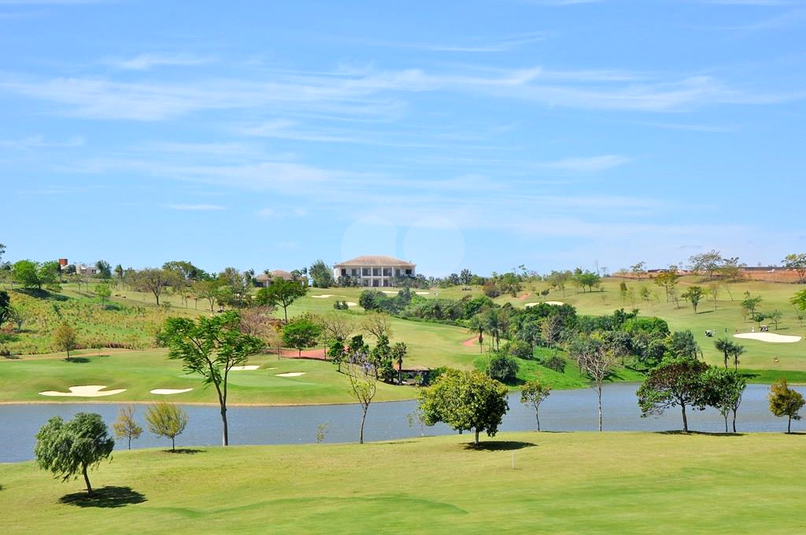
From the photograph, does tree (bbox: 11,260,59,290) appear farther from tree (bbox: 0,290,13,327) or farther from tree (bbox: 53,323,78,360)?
tree (bbox: 53,323,78,360)

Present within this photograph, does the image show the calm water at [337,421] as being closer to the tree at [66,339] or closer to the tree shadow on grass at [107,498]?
the tree shadow on grass at [107,498]

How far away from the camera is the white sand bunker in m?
119

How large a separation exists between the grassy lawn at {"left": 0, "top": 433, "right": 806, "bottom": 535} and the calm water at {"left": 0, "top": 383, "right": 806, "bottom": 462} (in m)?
16.9

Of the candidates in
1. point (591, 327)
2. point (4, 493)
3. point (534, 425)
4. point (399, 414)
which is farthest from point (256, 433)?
point (591, 327)

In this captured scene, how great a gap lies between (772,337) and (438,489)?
157778mm

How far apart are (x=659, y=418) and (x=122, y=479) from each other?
221 ft

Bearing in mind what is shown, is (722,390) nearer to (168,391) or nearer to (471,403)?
(471,403)

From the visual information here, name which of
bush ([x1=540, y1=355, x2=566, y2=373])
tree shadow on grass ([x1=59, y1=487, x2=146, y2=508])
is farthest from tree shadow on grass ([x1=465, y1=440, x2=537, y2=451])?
bush ([x1=540, y1=355, x2=566, y2=373])

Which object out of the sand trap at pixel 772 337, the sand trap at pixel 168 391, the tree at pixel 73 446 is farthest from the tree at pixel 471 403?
the sand trap at pixel 772 337

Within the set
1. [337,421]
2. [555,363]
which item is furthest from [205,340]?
[555,363]

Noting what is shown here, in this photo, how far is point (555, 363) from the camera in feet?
532

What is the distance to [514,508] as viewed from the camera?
40344 mm

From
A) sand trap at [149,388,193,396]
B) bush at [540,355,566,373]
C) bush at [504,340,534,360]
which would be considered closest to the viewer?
sand trap at [149,388,193,396]

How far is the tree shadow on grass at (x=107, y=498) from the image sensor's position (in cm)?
4777
